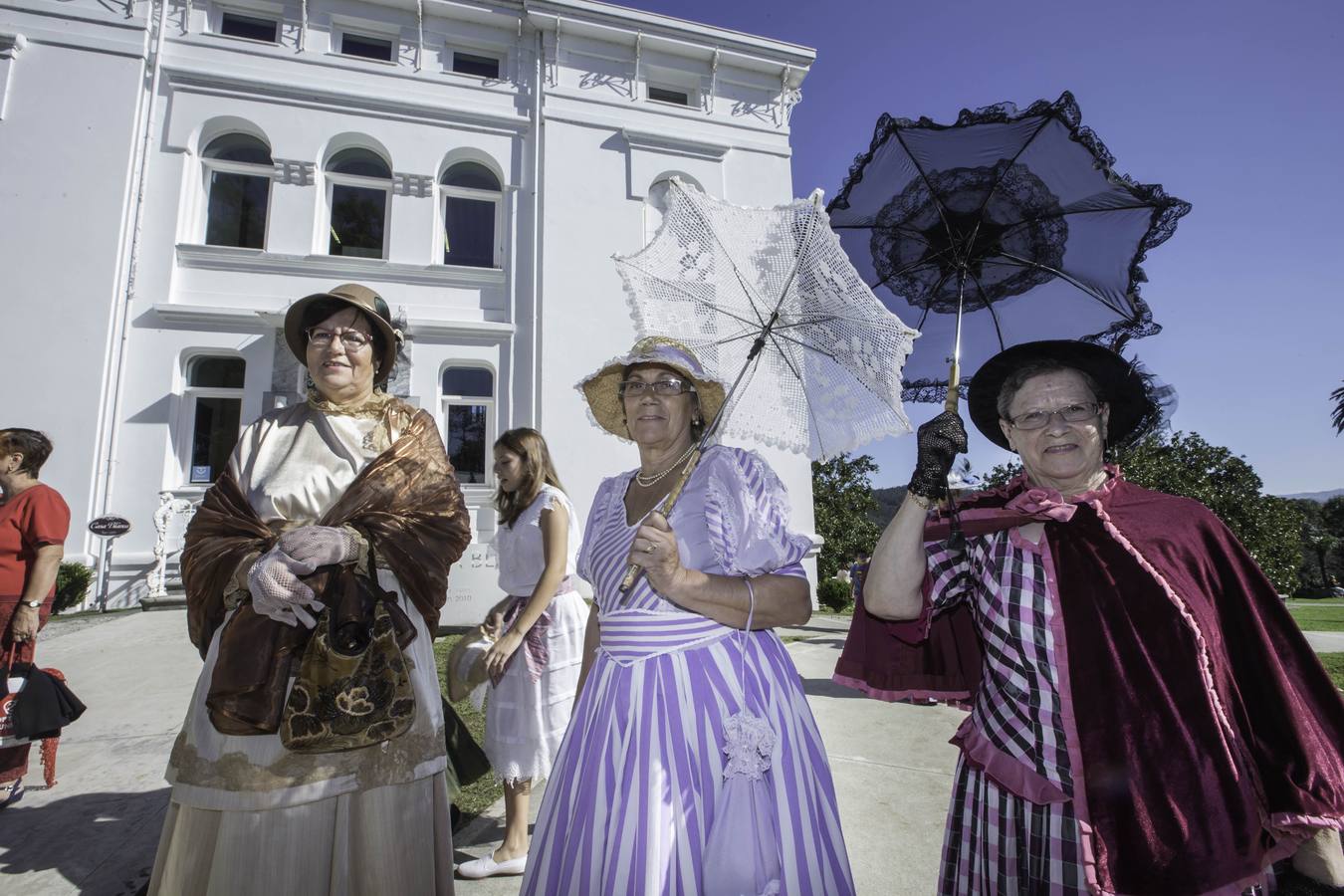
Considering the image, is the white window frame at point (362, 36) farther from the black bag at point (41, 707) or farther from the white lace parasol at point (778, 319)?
the white lace parasol at point (778, 319)

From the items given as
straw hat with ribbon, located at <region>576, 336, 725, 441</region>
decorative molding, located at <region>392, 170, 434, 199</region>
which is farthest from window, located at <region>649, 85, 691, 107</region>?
straw hat with ribbon, located at <region>576, 336, 725, 441</region>

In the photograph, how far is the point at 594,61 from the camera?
11109 millimetres

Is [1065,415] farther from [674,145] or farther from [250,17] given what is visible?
[250,17]

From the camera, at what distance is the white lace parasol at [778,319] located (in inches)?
76.2

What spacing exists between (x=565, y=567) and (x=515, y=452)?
0.64 metres

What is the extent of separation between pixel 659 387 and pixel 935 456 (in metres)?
0.88

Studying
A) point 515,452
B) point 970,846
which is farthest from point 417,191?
point 970,846

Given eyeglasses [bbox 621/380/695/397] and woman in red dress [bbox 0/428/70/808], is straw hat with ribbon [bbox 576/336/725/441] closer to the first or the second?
eyeglasses [bbox 621/380/695/397]

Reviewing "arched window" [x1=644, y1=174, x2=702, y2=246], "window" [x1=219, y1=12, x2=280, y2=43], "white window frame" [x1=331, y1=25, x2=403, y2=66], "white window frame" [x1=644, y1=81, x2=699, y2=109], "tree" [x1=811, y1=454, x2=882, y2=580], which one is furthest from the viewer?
"tree" [x1=811, y1=454, x2=882, y2=580]

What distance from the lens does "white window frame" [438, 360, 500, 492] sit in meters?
9.98

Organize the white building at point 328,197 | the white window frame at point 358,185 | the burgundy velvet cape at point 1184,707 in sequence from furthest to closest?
1. the white window frame at point 358,185
2. the white building at point 328,197
3. the burgundy velvet cape at point 1184,707

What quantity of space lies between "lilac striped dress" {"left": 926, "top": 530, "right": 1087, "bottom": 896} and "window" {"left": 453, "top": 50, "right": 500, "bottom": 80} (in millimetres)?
12280

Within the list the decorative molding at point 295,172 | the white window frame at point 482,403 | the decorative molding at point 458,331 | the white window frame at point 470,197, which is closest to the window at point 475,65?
the white window frame at point 470,197

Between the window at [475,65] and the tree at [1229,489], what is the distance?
64.2ft
